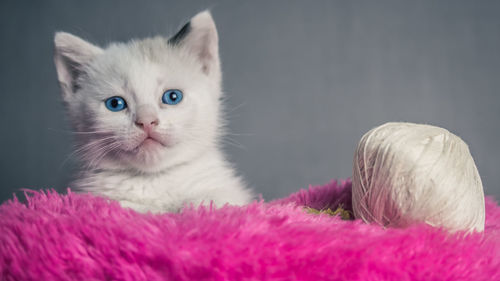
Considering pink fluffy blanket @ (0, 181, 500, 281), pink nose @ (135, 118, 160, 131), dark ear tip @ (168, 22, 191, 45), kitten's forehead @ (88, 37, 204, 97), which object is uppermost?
dark ear tip @ (168, 22, 191, 45)

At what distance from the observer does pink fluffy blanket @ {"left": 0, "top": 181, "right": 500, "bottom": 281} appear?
0.50m

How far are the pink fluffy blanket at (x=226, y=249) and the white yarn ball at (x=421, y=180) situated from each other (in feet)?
0.16

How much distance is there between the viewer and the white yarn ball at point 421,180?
2.13 feet

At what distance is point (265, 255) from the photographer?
0.51 m

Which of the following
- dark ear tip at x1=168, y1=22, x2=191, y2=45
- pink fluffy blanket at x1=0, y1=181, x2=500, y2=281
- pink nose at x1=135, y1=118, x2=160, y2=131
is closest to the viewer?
pink fluffy blanket at x1=0, y1=181, x2=500, y2=281

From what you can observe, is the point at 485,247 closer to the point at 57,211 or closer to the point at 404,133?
the point at 404,133

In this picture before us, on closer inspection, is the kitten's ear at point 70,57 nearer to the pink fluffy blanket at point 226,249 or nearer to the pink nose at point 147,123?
the pink nose at point 147,123

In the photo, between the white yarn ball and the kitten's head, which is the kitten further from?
the white yarn ball

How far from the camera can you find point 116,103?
91 cm

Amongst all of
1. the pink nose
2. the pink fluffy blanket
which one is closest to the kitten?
the pink nose

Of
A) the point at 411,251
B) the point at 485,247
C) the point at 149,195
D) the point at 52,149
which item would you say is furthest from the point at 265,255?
the point at 52,149

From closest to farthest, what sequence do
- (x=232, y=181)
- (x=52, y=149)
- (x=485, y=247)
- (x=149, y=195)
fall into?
(x=485, y=247)
(x=149, y=195)
(x=232, y=181)
(x=52, y=149)

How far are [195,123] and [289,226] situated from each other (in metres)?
0.45

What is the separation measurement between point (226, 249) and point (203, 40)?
680mm
